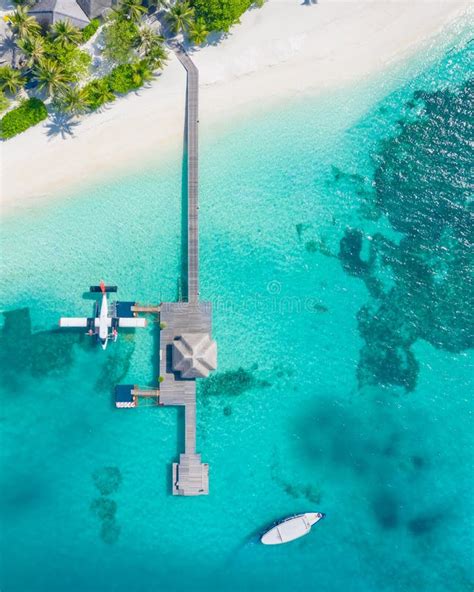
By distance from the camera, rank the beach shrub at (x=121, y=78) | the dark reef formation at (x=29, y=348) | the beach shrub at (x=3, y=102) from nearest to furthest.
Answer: the beach shrub at (x=3, y=102) < the beach shrub at (x=121, y=78) < the dark reef formation at (x=29, y=348)

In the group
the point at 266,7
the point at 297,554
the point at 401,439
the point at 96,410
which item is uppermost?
the point at 266,7

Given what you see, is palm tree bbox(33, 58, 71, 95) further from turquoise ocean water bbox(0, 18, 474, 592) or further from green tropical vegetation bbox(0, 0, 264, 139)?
turquoise ocean water bbox(0, 18, 474, 592)

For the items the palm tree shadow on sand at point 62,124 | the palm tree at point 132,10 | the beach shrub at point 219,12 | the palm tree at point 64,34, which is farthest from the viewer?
the palm tree shadow on sand at point 62,124

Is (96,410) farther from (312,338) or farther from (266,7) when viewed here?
(266,7)

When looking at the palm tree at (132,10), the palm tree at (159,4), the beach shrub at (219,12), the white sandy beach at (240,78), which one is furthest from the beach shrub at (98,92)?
the beach shrub at (219,12)

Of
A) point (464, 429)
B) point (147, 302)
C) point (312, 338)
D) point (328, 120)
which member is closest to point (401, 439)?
point (464, 429)

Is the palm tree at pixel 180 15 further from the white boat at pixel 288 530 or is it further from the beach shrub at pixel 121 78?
the white boat at pixel 288 530

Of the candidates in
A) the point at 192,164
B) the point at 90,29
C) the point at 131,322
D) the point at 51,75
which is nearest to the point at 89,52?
the point at 90,29
